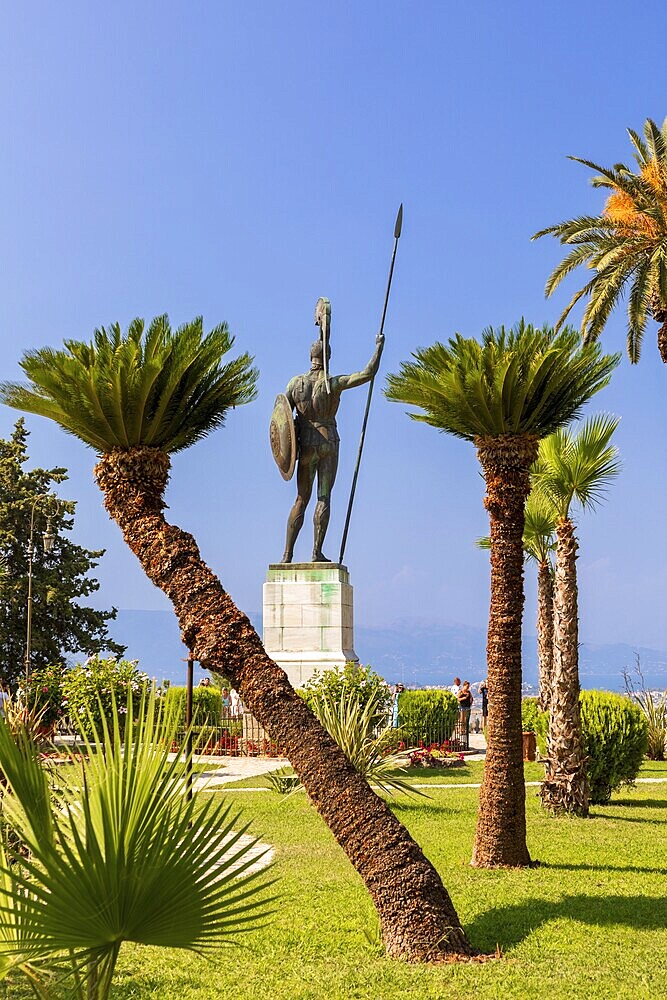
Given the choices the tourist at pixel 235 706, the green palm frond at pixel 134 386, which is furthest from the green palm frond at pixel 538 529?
the green palm frond at pixel 134 386

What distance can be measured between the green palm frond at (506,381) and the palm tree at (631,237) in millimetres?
9927

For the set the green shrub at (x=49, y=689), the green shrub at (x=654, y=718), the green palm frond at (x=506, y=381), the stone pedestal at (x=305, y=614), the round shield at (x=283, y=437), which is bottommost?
the green shrub at (x=654, y=718)

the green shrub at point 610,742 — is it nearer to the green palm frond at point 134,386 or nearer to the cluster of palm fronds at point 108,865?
the green palm frond at point 134,386

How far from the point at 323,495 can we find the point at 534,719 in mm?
6674

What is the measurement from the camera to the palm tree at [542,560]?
1886 centimetres

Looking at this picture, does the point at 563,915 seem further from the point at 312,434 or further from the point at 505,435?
the point at 312,434

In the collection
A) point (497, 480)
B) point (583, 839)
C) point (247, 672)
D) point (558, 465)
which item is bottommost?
point (583, 839)

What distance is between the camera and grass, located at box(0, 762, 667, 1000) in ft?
18.7

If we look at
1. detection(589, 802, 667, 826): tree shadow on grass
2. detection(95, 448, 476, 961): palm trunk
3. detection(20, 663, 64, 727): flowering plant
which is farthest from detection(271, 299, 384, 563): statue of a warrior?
detection(95, 448, 476, 961): palm trunk

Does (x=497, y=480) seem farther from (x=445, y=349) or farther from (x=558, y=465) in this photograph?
(x=558, y=465)

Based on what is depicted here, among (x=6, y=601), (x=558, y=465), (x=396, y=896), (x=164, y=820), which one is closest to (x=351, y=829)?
(x=396, y=896)

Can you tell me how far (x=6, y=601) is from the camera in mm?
31547

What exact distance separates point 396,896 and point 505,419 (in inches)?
183

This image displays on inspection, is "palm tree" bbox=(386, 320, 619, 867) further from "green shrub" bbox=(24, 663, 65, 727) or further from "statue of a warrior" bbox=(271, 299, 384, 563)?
"green shrub" bbox=(24, 663, 65, 727)
